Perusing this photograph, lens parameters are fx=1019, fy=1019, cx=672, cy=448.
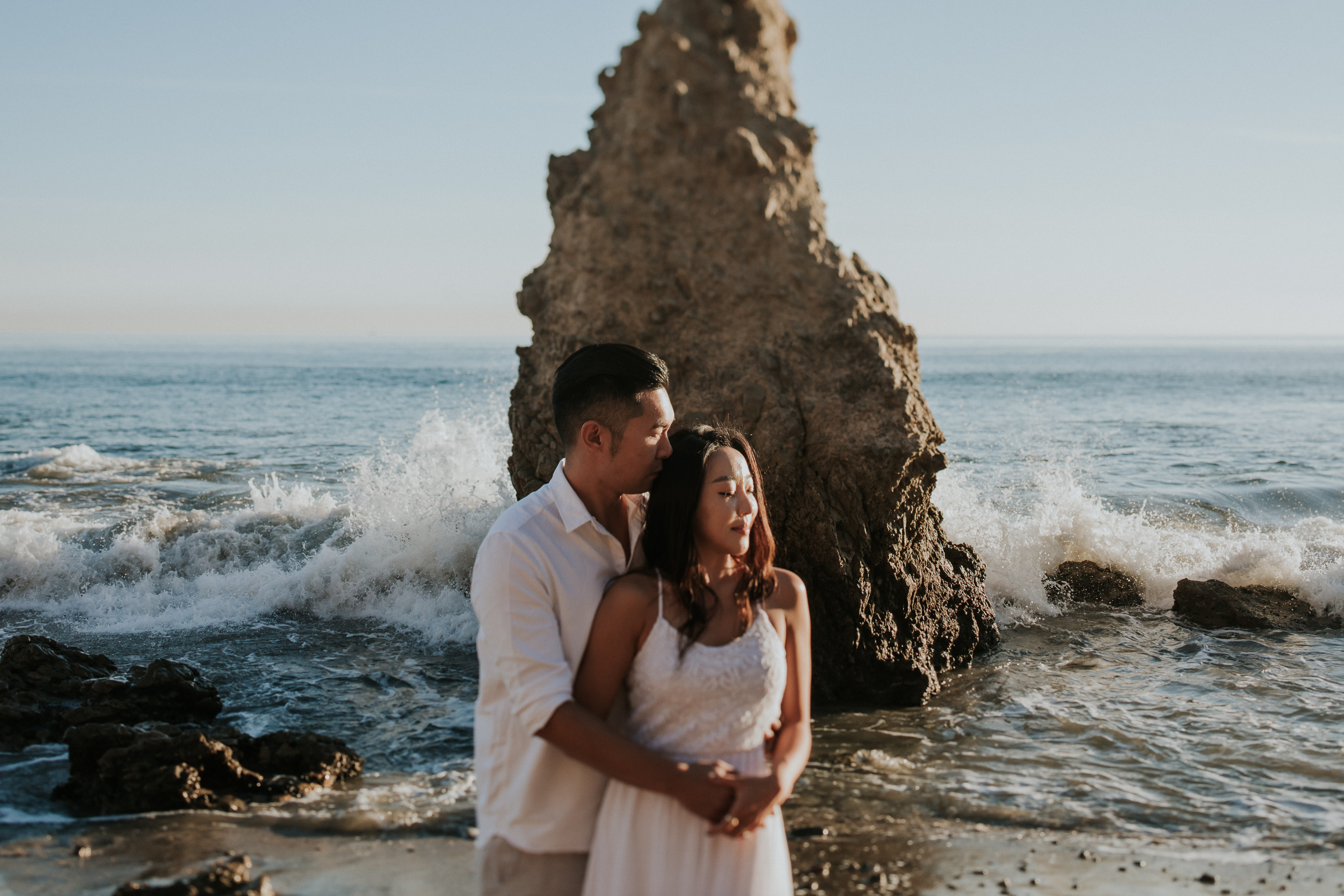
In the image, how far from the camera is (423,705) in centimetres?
639

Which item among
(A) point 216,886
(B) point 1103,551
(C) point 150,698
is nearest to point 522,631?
(A) point 216,886

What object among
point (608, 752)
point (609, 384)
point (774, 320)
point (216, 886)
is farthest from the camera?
point (774, 320)

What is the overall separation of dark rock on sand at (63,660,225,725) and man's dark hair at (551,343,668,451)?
4.33 m

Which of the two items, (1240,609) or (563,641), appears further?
(1240,609)

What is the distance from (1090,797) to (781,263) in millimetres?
3324

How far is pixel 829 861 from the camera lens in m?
4.32

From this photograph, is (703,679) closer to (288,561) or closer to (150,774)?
(150,774)

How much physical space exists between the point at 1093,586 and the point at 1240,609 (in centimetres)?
120

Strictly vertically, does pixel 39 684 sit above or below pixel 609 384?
below

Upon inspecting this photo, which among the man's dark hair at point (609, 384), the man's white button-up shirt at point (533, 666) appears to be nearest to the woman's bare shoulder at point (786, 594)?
the man's white button-up shirt at point (533, 666)

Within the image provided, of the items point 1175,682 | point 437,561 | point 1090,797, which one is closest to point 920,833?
point 1090,797

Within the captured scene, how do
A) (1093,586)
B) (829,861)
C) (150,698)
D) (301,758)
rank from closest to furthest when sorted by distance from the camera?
(829,861), (301,758), (150,698), (1093,586)

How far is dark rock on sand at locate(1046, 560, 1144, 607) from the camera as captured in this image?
9039 mm

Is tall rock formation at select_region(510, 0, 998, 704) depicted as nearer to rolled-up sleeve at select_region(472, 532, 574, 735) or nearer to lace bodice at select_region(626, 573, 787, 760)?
lace bodice at select_region(626, 573, 787, 760)
